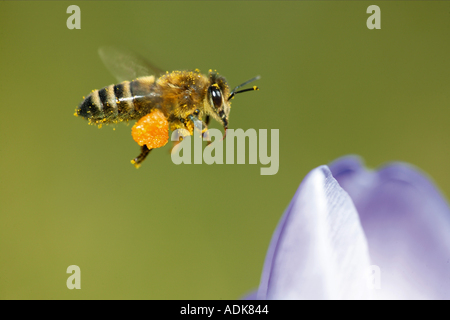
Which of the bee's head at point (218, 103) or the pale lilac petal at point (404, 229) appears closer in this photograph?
the pale lilac petal at point (404, 229)

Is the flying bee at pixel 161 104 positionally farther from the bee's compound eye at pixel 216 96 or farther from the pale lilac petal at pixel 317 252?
the pale lilac petal at pixel 317 252

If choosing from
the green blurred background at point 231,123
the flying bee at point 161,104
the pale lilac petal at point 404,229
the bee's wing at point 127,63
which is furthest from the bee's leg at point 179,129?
the green blurred background at point 231,123

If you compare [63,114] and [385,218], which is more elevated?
[63,114]

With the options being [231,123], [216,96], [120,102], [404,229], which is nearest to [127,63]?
[120,102]

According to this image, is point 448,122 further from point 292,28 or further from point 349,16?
point 292,28

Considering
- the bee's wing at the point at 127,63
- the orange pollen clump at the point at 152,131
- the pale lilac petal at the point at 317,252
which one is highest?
the bee's wing at the point at 127,63

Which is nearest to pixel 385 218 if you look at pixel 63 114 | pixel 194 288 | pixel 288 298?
pixel 288 298

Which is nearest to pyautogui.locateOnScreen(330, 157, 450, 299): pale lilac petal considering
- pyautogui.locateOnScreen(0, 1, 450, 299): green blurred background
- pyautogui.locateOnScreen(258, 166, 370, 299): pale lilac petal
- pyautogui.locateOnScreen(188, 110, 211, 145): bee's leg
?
pyautogui.locateOnScreen(258, 166, 370, 299): pale lilac petal
